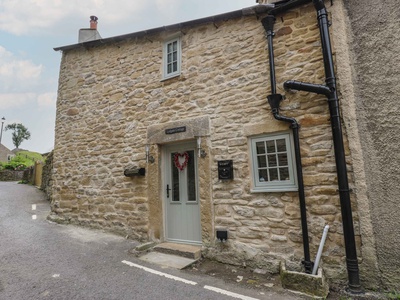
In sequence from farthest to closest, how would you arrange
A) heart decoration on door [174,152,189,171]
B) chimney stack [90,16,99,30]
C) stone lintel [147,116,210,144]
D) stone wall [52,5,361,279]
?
chimney stack [90,16,99,30], heart decoration on door [174,152,189,171], stone lintel [147,116,210,144], stone wall [52,5,361,279]

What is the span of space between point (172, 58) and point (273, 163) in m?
3.52

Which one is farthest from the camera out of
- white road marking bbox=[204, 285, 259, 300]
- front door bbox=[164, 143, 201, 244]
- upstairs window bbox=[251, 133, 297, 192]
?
front door bbox=[164, 143, 201, 244]

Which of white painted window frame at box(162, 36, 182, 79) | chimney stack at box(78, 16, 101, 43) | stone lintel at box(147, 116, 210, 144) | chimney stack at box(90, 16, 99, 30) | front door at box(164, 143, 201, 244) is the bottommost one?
front door at box(164, 143, 201, 244)

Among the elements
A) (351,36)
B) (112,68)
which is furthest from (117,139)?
(351,36)

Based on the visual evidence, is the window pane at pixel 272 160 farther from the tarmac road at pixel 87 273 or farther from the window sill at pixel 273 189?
the tarmac road at pixel 87 273

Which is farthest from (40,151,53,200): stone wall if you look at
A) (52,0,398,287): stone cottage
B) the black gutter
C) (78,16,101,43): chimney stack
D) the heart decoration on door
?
the black gutter

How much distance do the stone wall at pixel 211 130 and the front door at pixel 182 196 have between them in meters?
0.25

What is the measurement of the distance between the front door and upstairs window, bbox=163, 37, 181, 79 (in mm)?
1795

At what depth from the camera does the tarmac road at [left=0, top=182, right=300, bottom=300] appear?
3.18 metres

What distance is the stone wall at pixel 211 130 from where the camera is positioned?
3.86m

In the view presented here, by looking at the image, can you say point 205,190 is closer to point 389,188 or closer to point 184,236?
point 184,236

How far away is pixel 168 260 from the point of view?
441 cm

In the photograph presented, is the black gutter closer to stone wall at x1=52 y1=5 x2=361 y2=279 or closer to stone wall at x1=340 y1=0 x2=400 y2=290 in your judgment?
stone wall at x1=52 y1=5 x2=361 y2=279

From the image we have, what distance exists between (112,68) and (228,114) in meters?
3.87
